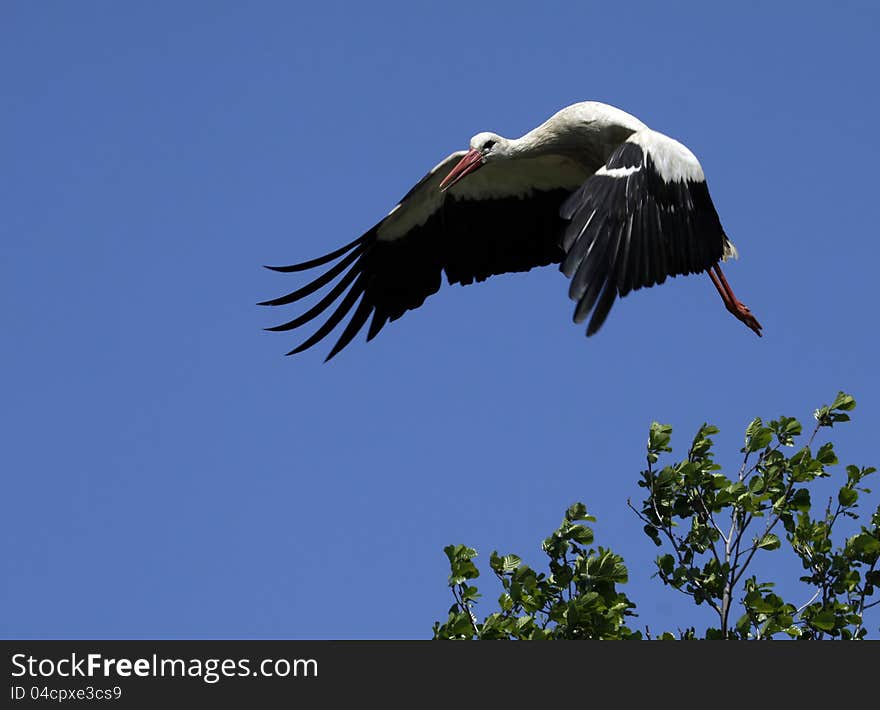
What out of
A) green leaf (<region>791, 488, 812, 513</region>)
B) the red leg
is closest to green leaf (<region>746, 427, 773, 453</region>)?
green leaf (<region>791, 488, 812, 513</region>)

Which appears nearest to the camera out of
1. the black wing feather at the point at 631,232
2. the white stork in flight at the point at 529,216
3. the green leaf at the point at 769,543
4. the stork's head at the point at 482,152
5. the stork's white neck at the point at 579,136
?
the green leaf at the point at 769,543

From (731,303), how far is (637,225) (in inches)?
69.1

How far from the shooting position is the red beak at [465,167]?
1005 cm

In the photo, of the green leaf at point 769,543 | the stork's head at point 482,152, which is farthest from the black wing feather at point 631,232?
the stork's head at point 482,152

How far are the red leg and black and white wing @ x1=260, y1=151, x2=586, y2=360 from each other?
1.36 metres

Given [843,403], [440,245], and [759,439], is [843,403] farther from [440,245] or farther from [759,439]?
[440,245]

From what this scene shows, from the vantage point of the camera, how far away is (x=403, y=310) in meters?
10.6

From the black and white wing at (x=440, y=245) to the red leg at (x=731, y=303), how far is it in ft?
4.45

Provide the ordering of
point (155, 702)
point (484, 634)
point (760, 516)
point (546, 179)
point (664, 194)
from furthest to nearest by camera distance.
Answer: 1. point (546, 179)
2. point (664, 194)
3. point (760, 516)
4. point (484, 634)
5. point (155, 702)

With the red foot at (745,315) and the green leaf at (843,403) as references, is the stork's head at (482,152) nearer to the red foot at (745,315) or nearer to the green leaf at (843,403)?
the red foot at (745,315)

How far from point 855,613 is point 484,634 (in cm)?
185

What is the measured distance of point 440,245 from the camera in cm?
1062

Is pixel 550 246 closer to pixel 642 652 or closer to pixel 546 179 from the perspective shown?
pixel 546 179

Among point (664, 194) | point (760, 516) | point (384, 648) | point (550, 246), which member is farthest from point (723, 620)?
point (550, 246)
